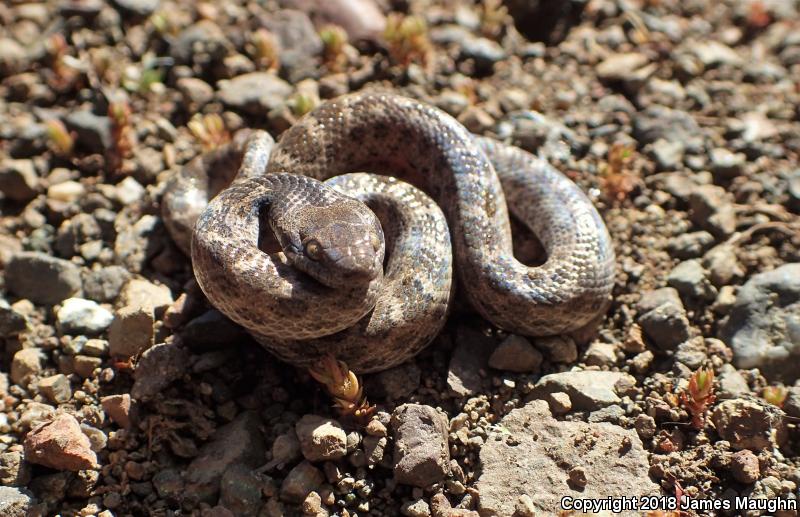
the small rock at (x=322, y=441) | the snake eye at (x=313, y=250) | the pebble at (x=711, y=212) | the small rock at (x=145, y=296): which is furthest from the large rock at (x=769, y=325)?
the small rock at (x=145, y=296)

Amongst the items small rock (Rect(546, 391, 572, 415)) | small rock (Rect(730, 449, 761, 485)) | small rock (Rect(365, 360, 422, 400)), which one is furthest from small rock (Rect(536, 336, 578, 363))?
small rock (Rect(730, 449, 761, 485))

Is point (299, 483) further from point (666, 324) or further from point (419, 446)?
point (666, 324)

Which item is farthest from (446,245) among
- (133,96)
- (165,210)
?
(133,96)

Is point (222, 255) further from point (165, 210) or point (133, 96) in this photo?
point (133, 96)

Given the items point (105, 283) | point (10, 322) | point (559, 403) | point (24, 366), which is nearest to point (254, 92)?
point (105, 283)

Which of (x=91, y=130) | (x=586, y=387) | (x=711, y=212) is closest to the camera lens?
(x=586, y=387)

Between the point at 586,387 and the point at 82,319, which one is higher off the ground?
the point at 586,387
